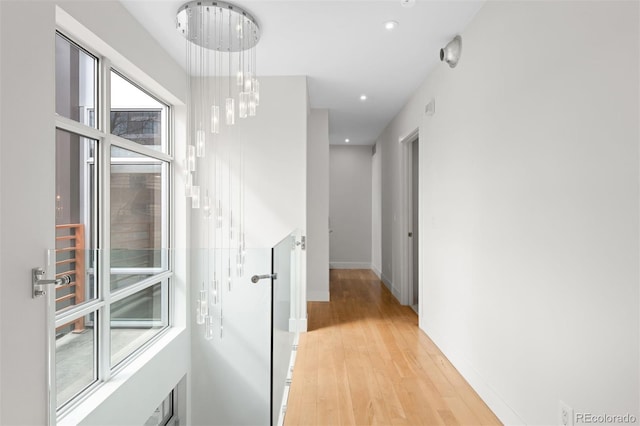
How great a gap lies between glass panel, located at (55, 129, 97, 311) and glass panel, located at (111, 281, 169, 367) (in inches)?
8.8

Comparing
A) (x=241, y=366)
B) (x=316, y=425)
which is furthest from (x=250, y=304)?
(x=316, y=425)

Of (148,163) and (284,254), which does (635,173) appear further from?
(148,163)

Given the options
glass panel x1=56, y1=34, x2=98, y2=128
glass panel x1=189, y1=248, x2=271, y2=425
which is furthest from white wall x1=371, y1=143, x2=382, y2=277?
glass panel x1=56, y1=34, x2=98, y2=128

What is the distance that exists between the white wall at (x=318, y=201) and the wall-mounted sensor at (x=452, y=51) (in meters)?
2.24

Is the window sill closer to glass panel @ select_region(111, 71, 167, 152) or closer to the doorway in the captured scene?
glass panel @ select_region(111, 71, 167, 152)

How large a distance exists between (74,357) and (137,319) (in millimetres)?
370

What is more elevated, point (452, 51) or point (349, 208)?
point (452, 51)

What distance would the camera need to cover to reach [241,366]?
2223mm

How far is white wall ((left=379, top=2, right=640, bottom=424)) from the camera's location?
129 centimetres

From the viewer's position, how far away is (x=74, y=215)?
2148mm

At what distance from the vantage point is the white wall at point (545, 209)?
1290mm

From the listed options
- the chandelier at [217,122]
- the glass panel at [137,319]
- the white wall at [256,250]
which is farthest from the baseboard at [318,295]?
the glass panel at [137,319]

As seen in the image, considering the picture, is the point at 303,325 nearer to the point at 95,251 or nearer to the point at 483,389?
the point at 483,389

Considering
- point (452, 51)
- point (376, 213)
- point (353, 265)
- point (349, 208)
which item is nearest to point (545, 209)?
point (452, 51)
